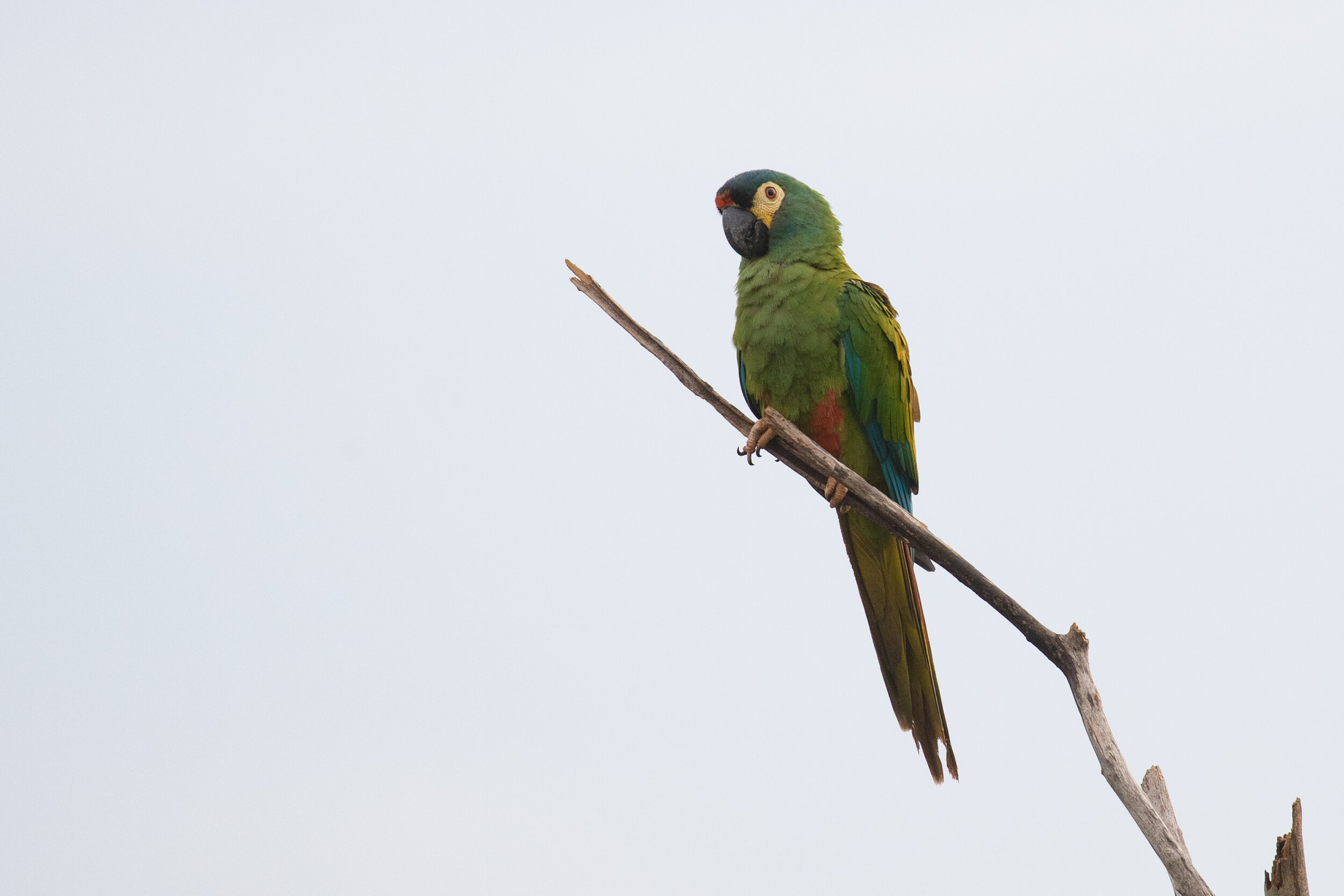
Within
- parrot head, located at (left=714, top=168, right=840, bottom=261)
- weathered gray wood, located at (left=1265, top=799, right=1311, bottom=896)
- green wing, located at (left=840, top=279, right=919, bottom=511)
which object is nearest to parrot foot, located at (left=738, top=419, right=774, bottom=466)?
green wing, located at (left=840, top=279, right=919, bottom=511)

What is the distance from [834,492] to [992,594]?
61 cm

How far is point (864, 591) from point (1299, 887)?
1725 millimetres

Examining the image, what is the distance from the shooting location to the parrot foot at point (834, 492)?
3524 mm

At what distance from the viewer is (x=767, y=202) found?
4.12 m

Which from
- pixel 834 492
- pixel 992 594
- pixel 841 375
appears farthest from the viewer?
pixel 841 375

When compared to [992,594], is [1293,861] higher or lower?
lower

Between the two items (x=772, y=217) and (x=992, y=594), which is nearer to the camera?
(x=992, y=594)

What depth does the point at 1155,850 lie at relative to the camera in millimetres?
3049

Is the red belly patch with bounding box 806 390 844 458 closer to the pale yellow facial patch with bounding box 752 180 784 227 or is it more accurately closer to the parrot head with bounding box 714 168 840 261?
the parrot head with bounding box 714 168 840 261

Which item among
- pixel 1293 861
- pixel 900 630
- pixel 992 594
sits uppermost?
pixel 900 630

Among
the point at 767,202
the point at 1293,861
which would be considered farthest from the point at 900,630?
the point at 767,202

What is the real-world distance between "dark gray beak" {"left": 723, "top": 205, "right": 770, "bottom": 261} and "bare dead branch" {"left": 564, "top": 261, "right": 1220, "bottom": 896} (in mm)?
741

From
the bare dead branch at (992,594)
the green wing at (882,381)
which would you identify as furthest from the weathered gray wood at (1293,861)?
the green wing at (882,381)

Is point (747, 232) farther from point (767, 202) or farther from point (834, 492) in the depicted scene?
point (834, 492)
